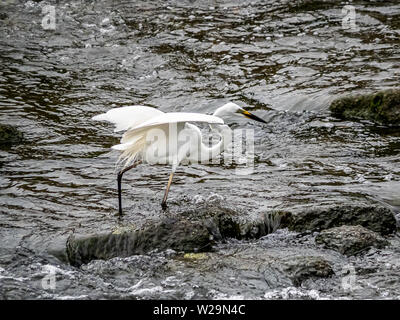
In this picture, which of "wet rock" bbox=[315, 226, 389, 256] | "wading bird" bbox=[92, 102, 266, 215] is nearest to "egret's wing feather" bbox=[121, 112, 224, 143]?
"wading bird" bbox=[92, 102, 266, 215]

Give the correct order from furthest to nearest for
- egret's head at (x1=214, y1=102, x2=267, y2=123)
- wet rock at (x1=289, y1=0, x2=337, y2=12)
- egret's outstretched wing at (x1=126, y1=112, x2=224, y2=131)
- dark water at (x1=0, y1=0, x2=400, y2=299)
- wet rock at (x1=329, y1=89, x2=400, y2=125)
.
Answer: wet rock at (x1=289, y1=0, x2=337, y2=12) → wet rock at (x1=329, y1=89, x2=400, y2=125) → egret's head at (x1=214, y1=102, x2=267, y2=123) → egret's outstretched wing at (x1=126, y1=112, x2=224, y2=131) → dark water at (x1=0, y1=0, x2=400, y2=299)

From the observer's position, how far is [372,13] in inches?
506

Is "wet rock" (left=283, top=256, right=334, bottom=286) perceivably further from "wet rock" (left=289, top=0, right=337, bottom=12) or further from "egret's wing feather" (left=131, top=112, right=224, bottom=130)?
"wet rock" (left=289, top=0, right=337, bottom=12)

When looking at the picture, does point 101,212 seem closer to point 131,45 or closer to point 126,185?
point 126,185

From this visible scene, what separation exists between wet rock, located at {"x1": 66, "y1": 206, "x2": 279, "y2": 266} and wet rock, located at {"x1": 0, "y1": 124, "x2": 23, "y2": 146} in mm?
3219

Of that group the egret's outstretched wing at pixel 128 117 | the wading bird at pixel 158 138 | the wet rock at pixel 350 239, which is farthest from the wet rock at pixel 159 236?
the egret's outstretched wing at pixel 128 117

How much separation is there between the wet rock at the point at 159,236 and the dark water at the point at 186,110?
13 cm

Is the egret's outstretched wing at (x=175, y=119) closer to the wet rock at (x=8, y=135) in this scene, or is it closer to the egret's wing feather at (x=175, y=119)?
the egret's wing feather at (x=175, y=119)

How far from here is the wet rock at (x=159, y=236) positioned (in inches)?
234

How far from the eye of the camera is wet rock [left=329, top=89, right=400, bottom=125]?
904 cm

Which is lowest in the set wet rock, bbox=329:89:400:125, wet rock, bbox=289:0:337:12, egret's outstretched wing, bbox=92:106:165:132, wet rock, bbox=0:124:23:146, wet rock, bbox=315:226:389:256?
wet rock, bbox=315:226:389:256

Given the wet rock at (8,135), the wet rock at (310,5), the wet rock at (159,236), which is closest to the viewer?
the wet rock at (159,236)
